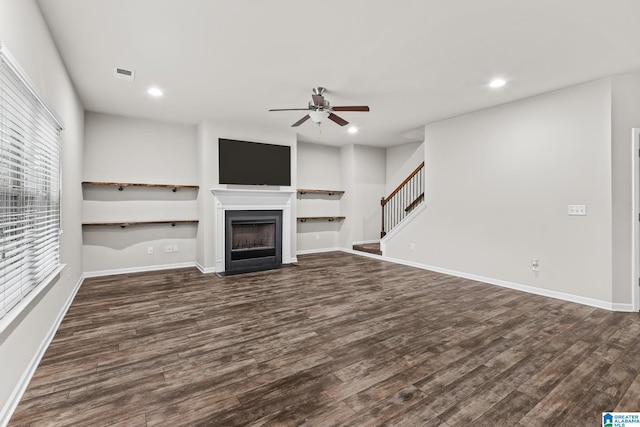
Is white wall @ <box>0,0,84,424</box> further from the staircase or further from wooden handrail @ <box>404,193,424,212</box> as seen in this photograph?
wooden handrail @ <box>404,193,424,212</box>

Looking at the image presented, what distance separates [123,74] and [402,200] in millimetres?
5704

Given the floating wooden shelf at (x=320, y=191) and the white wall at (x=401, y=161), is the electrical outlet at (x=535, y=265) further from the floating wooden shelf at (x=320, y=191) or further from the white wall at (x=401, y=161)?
the floating wooden shelf at (x=320, y=191)

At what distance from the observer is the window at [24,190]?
183 centimetres

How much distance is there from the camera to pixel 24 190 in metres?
2.21

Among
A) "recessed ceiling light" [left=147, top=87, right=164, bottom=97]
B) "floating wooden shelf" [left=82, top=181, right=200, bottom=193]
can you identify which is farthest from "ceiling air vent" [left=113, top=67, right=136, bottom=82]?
"floating wooden shelf" [left=82, top=181, right=200, bottom=193]

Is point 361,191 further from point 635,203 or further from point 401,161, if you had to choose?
point 635,203

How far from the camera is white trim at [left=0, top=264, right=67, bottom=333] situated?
1731mm

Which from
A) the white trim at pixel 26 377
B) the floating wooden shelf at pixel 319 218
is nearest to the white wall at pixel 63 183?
the white trim at pixel 26 377

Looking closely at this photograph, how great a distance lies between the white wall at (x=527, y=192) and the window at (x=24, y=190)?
17.5 feet

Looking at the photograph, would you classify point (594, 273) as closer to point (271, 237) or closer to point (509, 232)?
point (509, 232)

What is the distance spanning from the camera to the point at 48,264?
2.74 m

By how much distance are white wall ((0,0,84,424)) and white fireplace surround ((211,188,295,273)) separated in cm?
196

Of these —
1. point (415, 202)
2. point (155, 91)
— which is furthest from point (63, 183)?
point (415, 202)

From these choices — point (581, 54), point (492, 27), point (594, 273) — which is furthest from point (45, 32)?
point (594, 273)
